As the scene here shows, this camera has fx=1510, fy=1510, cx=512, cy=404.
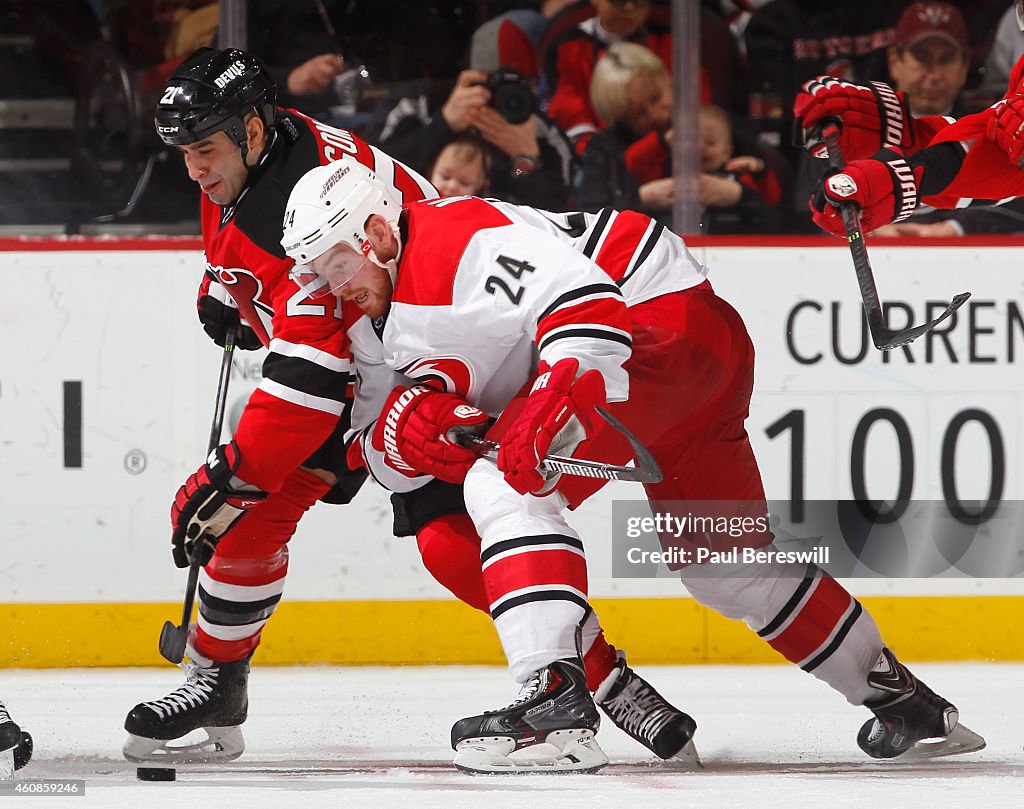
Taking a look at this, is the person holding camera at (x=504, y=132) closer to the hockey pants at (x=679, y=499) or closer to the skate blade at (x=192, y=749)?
the hockey pants at (x=679, y=499)

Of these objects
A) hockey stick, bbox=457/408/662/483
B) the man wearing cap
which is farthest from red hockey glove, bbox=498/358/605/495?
the man wearing cap

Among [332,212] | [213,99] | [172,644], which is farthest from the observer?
[172,644]

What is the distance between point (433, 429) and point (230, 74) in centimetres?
75

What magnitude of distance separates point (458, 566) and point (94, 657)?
5.00 feet

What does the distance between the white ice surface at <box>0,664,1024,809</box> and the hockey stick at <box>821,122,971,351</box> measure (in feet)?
2.28

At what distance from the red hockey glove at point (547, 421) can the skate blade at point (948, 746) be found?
88cm

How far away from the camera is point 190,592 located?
2717 millimetres

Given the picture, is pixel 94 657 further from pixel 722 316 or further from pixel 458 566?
pixel 722 316

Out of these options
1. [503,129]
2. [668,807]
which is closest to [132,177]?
[503,129]

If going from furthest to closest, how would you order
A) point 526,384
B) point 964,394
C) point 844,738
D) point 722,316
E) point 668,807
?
point 964,394 < point 844,738 < point 722,316 < point 526,384 < point 668,807

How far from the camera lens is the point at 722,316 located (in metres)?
2.42

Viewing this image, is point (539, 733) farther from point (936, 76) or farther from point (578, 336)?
point (936, 76)

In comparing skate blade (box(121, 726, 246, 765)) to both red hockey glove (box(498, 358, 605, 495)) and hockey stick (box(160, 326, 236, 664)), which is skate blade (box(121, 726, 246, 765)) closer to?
hockey stick (box(160, 326, 236, 664))

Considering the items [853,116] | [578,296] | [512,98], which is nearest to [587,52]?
[512,98]
